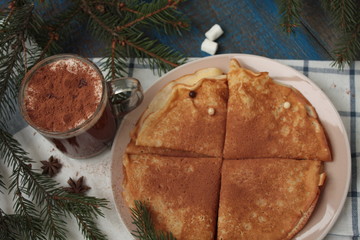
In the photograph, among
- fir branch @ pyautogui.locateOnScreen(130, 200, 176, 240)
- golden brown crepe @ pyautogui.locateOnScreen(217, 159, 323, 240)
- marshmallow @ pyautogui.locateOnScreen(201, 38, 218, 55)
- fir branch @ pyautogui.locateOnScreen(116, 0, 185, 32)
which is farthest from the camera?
marshmallow @ pyautogui.locateOnScreen(201, 38, 218, 55)

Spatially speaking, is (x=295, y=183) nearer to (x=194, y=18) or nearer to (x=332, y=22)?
(x=332, y=22)

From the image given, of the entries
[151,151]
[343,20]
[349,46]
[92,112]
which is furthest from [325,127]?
[92,112]

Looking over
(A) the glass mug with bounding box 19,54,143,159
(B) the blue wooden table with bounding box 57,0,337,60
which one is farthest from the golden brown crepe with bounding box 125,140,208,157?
(B) the blue wooden table with bounding box 57,0,337,60

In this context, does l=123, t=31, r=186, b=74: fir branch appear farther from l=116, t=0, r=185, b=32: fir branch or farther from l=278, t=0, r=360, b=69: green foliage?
l=278, t=0, r=360, b=69: green foliage

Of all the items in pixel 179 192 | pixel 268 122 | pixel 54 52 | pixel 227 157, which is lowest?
pixel 179 192

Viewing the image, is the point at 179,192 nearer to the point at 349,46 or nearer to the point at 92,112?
the point at 92,112

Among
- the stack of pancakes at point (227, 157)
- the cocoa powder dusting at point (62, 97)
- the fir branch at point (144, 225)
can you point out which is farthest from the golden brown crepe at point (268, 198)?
the cocoa powder dusting at point (62, 97)

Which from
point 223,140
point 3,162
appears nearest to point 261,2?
point 223,140
